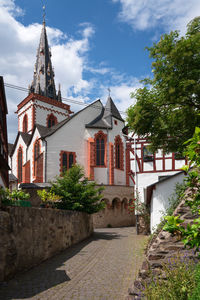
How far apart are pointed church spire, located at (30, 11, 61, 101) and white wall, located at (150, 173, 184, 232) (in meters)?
36.0

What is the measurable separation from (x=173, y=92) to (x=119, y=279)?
7.19 meters

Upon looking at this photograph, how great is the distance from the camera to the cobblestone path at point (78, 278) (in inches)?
245

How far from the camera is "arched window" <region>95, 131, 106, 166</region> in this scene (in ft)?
109

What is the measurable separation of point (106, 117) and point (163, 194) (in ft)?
73.9

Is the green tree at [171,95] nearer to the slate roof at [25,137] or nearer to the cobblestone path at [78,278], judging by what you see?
the cobblestone path at [78,278]

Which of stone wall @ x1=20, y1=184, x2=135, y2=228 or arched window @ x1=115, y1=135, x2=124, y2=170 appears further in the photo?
arched window @ x1=115, y1=135, x2=124, y2=170

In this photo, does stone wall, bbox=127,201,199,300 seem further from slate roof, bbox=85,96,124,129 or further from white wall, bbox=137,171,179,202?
slate roof, bbox=85,96,124,129

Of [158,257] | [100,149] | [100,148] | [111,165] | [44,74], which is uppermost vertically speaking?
[44,74]

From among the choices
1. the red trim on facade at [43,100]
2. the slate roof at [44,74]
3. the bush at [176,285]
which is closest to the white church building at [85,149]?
the red trim on facade at [43,100]

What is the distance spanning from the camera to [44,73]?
162ft

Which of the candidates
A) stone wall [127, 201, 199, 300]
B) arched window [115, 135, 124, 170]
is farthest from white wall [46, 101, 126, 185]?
stone wall [127, 201, 199, 300]

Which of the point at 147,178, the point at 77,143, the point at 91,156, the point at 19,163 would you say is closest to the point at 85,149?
the point at 77,143

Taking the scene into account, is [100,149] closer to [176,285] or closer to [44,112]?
[44,112]

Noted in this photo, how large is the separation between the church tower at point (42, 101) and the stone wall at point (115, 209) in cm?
1976
